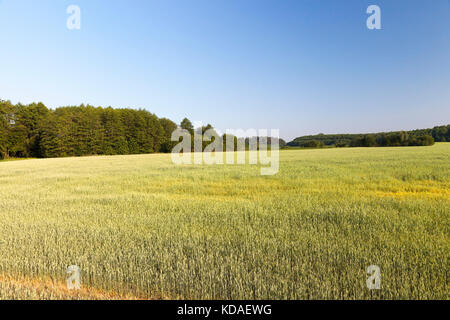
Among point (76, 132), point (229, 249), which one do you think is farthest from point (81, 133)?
point (229, 249)

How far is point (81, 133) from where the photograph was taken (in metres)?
59.8

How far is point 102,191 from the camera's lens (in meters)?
9.94

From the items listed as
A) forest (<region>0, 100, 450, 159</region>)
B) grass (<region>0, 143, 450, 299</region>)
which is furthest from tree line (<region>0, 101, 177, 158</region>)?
grass (<region>0, 143, 450, 299</region>)

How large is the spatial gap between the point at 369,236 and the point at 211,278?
3.16m

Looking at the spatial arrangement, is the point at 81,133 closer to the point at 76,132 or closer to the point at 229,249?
the point at 76,132

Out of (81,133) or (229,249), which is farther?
(81,133)

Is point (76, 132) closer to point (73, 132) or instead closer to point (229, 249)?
point (73, 132)

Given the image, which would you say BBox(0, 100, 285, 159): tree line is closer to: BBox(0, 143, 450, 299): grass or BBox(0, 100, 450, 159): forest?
BBox(0, 100, 450, 159): forest

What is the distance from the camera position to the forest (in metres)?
54.8

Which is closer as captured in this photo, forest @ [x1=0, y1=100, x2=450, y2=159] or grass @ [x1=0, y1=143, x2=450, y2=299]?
grass @ [x1=0, y1=143, x2=450, y2=299]

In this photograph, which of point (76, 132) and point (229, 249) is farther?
point (76, 132)

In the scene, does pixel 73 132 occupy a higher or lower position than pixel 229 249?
higher
